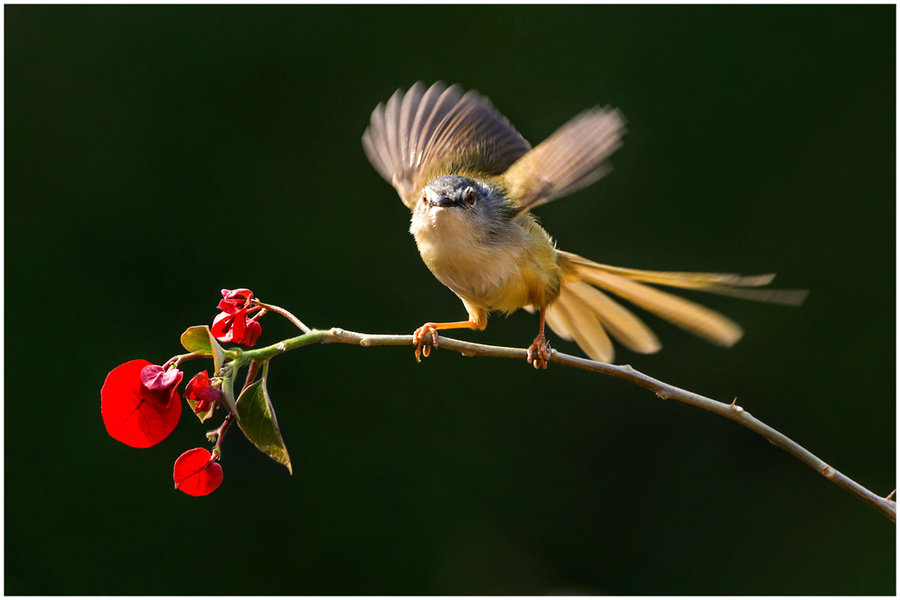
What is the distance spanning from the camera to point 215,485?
1.15 metres

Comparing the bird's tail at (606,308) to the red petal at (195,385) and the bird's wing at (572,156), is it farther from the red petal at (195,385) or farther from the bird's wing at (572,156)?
the red petal at (195,385)

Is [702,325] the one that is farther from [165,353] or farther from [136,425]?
[165,353]

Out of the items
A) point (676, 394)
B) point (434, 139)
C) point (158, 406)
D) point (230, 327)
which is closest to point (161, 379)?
point (158, 406)

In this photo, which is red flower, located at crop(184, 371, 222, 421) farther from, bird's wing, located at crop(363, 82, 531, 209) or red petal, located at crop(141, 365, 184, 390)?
bird's wing, located at crop(363, 82, 531, 209)

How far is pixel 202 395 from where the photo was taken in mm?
1063

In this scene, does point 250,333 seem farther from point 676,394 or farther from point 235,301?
point 676,394

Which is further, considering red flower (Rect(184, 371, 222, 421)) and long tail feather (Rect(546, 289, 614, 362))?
long tail feather (Rect(546, 289, 614, 362))

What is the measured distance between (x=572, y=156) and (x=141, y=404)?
3.09 feet

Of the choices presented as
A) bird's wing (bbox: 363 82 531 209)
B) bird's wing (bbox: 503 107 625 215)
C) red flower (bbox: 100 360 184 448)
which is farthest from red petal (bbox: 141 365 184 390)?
bird's wing (bbox: 363 82 531 209)

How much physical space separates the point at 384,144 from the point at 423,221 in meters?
0.33

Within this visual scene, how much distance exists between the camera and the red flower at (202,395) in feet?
3.50

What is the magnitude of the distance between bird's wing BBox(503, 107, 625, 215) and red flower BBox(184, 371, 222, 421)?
0.80 m

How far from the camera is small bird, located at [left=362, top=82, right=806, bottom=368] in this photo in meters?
1.69

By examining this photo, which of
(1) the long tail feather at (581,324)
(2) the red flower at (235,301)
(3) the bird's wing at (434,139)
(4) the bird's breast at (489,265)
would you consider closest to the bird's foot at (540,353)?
(4) the bird's breast at (489,265)
